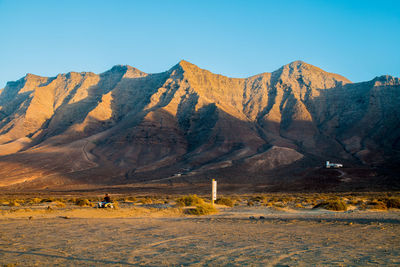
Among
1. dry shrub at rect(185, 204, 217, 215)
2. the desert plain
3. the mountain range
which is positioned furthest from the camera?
the mountain range

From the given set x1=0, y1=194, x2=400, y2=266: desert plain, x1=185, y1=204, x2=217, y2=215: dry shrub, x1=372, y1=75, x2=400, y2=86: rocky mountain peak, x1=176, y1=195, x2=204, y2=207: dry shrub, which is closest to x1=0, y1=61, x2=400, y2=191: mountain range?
x1=372, y1=75, x2=400, y2=86: rocky mountain peak

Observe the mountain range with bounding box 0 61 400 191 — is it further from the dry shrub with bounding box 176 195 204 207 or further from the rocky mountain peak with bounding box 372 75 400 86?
the dry shrub with bounding box 176 195 204 207

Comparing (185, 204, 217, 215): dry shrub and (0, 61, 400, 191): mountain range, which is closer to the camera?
(185, 204, 217, 215): dry shrub

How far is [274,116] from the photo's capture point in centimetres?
12594

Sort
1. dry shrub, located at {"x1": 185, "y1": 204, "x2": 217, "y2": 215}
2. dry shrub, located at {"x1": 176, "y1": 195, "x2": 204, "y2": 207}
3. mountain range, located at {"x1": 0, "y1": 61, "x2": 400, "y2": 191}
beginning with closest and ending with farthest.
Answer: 1. dry shrub, located at {"x1": 185, "y1": 204, "x2": 217, "y2": 215}
2. dry shrub, located at {"x1": 176, "y1": 195, "x2": 204, "y2": 207}
3. mountain range, located at {"x1": 0, "y1": 61, "x2": 400, "y2": 191}

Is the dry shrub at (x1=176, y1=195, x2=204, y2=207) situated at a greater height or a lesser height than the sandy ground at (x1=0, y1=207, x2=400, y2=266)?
lesser

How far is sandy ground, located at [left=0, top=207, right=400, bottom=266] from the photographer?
7.83 metres

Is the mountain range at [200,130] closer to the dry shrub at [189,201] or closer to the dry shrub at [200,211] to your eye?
the dry shrub at [189,201]

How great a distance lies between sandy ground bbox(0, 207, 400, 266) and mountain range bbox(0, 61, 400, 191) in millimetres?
48412

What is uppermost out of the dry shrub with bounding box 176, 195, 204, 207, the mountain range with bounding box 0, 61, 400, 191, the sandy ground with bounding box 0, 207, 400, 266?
the mountain range with bounding box 0, 61, 400, 191

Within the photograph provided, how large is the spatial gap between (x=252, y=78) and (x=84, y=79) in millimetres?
78942

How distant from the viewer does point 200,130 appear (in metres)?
117

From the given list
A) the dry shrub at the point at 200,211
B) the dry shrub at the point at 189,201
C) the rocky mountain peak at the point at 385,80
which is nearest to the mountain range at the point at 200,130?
the rocky mountain peak at the point at 385,80

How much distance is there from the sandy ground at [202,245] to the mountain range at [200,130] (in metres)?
Answer: 48.4
